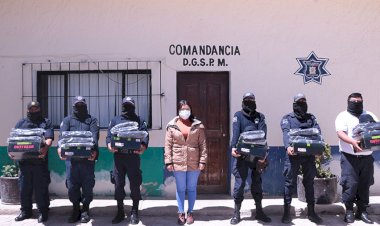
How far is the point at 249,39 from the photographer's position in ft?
24.9

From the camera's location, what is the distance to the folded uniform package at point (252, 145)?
6.15 metres

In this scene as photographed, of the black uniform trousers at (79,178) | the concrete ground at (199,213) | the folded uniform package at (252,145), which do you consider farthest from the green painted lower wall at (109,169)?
the folded uniform package at (252,145)

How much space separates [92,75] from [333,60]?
14.6 ft

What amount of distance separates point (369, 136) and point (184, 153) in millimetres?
2711

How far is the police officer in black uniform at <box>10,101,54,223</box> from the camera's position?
6480 mm

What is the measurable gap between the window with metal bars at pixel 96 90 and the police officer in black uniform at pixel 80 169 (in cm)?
134

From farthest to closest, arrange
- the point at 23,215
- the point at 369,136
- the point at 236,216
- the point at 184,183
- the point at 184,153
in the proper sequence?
the point at 23,215 < the point at 236,216 < the point at 184,183 < the point at 184,153 < the point at 369,136

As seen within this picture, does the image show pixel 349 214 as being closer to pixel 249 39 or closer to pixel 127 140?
pixel 249 39

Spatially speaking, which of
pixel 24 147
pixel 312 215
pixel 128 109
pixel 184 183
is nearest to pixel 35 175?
pixel 24 147

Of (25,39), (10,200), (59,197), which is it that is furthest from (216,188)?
(25,39)

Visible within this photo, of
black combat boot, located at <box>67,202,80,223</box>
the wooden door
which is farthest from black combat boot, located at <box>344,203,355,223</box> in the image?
black combat boot, located at <box>67,202,80,223</box>

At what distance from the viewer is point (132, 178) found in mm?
6449

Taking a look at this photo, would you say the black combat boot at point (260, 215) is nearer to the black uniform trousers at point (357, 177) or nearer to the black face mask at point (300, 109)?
the black uniform trousers at point (357, 177)

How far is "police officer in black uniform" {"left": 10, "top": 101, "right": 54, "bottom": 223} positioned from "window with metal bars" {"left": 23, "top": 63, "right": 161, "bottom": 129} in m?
1.33
